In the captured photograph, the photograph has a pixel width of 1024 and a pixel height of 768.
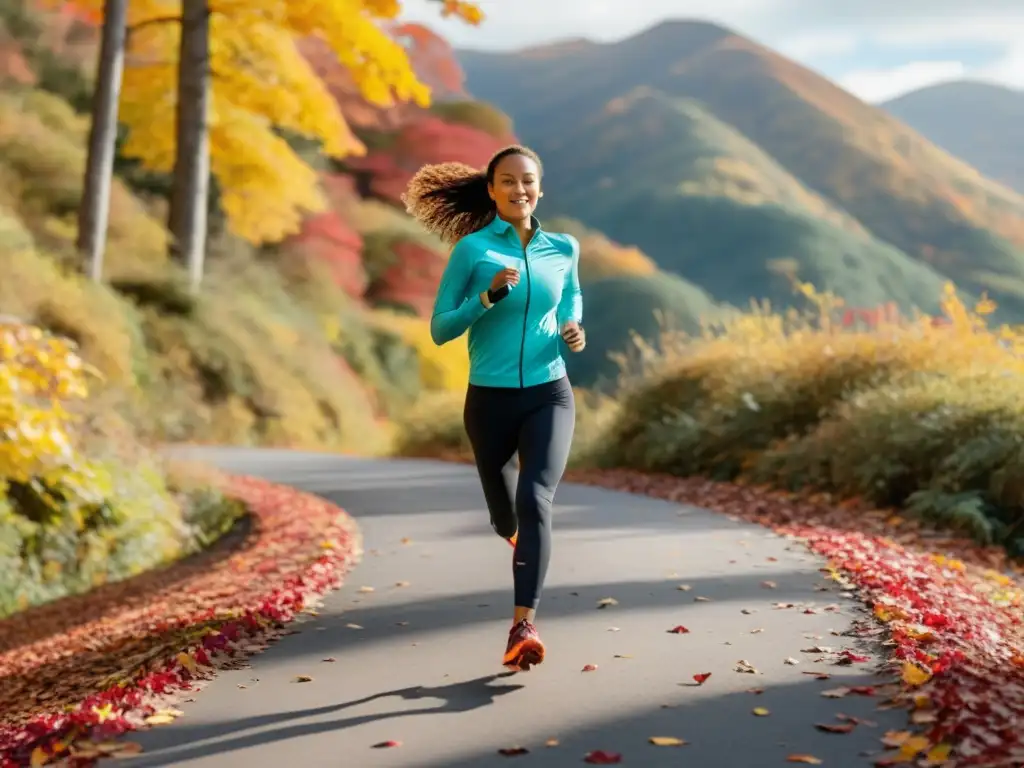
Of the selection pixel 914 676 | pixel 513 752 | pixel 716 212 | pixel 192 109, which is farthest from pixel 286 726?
pixel 716 212

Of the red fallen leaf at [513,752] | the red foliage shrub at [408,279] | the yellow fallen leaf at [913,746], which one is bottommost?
the red fallen leaf at [513,752]

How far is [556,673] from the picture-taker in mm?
5219

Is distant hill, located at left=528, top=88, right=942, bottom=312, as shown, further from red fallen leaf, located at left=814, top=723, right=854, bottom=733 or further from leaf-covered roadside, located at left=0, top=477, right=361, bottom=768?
red fallen leaf, located at left=814, top=723, right=854, bottom=733

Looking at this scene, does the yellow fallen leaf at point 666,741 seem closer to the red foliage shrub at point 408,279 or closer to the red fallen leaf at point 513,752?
the red fallen leaf at point 513,752

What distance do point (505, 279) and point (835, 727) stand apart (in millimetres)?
2093

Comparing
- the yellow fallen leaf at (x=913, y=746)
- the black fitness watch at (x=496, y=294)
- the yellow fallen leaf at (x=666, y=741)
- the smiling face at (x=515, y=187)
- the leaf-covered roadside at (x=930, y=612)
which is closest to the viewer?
the yellow fallen leaf at (x=913, y=746)

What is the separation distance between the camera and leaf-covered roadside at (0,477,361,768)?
4605 millimetres

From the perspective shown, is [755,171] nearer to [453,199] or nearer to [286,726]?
[453,199]

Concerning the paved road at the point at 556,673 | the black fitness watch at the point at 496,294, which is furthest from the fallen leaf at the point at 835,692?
the black fitness watch at the point at 496,294

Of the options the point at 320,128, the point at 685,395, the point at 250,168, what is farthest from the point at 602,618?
the point at 250,168

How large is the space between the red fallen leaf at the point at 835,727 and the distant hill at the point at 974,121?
69417 millimetres

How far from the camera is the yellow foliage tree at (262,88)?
731 inches

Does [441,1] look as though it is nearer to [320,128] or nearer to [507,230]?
[320,128]

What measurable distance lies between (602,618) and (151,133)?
700 inches
